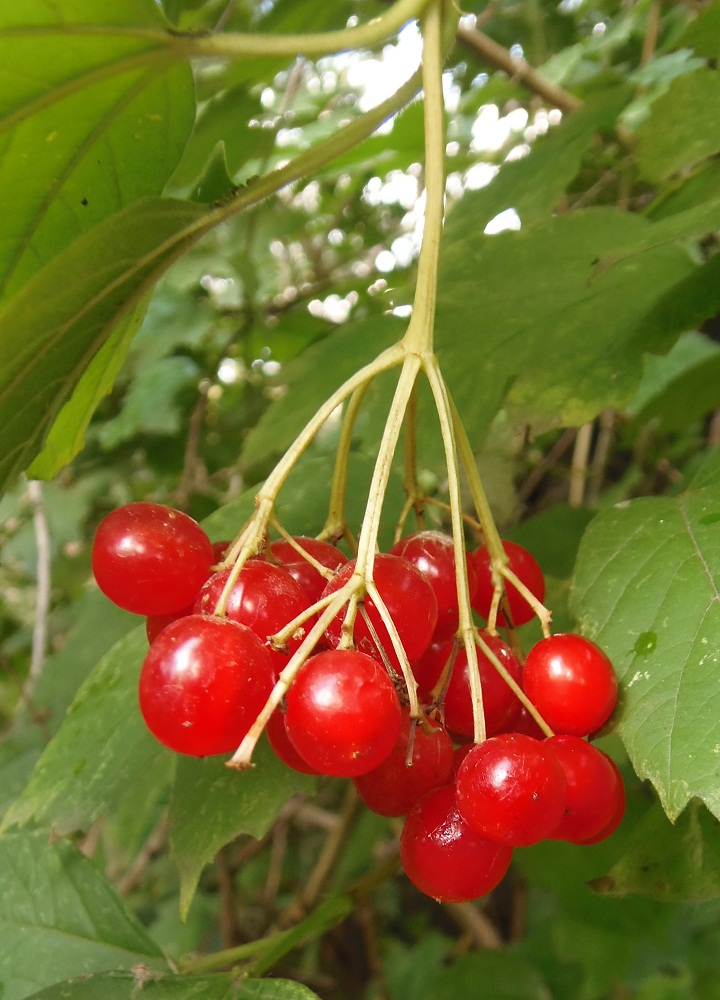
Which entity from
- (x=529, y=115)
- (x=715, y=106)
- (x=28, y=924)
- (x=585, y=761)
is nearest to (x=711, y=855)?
(x=585, y=761)

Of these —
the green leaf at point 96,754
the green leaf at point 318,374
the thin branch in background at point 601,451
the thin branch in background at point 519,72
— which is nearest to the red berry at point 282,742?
the green leaf at point 96,754

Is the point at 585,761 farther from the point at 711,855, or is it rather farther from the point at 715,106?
the point at 715,106

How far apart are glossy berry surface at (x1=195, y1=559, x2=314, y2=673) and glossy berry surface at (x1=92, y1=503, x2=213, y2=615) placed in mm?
40

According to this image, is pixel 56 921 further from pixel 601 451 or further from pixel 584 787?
pixel 601 451

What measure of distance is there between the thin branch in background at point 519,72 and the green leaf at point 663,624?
103 centimetres

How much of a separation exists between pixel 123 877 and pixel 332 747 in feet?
5.59

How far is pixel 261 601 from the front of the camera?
0.55 metres

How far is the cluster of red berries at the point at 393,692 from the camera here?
19.1 inches

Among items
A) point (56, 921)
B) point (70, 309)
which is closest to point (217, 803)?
point (56, 921)

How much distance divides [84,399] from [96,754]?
1.30 ft

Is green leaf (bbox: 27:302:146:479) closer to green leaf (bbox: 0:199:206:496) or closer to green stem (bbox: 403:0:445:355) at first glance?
green leaf (bbox: 0:199:206:496)

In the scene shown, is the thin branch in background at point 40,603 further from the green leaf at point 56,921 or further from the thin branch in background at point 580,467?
the thin branch in background at point 580,467

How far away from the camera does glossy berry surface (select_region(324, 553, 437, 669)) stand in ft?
1.78

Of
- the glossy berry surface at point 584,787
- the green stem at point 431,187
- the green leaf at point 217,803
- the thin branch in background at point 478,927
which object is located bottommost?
the thin branch in background at point 478,927
